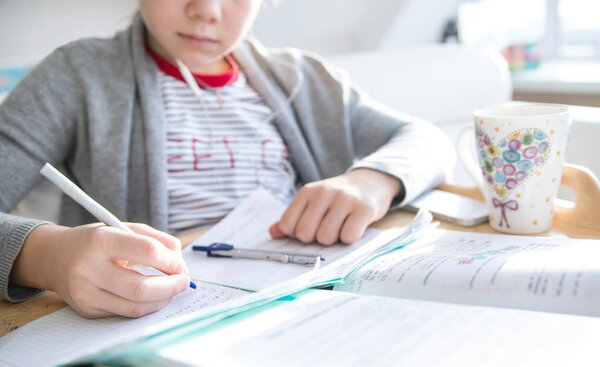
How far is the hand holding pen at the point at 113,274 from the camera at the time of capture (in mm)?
403

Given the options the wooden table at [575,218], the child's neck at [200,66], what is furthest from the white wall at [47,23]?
the wooden table at [575,218]

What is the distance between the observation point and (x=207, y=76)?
2.92 ft

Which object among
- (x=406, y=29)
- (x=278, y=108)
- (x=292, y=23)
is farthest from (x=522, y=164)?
(x=406, y=29)

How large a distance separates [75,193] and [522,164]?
0.40 meters

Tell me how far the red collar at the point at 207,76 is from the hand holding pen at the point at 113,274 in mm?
465

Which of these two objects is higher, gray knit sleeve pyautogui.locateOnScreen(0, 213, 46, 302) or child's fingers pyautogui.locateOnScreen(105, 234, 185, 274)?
child's fingers pyautogui.locateOnScreen(105, 234, 185, 274)

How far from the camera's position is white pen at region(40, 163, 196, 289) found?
406 mm

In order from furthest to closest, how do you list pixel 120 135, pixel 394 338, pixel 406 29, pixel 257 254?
pixel 406 29
pixel 120 135
pixel 257 254
pixel 394 338

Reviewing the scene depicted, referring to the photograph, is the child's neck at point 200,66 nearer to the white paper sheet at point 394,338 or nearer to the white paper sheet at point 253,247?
the white paper sheet at point 253,247

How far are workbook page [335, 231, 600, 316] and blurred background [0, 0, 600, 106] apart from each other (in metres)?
0.85

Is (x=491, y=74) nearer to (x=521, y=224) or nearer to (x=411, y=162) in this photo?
(x=411, y=162)

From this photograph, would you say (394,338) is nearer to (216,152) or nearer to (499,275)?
(499,275)

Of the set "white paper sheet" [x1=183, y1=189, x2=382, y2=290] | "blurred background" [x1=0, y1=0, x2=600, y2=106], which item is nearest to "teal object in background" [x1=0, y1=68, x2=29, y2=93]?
"blurred background" [x1=0, y1=0, x2=600, y2=106]

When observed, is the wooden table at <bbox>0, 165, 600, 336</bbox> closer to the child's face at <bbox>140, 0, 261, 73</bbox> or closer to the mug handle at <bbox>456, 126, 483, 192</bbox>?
the mug handle at <bbox>456, 126, 483, 192</bbox>
